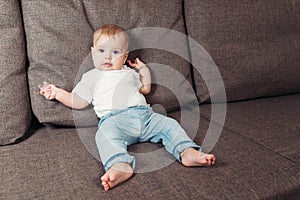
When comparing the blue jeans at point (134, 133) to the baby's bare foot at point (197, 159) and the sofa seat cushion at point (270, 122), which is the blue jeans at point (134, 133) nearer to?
the baby's bare foot at point (197, 159)

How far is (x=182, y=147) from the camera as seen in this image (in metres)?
1.29

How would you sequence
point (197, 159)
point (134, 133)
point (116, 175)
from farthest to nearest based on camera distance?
point (134, 133) < point (197, 159) < point (116, 175)

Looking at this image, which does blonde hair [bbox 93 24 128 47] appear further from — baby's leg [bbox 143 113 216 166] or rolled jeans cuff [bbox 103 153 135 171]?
rolled jeans cuff [bbox 103 153 135 171]

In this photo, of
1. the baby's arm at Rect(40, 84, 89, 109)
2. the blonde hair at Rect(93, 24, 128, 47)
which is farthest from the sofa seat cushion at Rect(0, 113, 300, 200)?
the blonde hair at Rect(93, 24, 128, 47)

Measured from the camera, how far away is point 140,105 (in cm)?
147

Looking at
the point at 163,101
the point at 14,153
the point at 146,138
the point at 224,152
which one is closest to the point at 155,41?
the point at 163,101

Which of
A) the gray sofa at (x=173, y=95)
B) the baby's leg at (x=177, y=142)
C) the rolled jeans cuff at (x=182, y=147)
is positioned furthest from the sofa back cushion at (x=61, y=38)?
the rolled jeans cuff at (x=182, y=147)

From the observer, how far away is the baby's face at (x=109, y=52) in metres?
1.43

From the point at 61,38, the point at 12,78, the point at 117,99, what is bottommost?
the point at 117,99

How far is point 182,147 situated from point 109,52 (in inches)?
18.2

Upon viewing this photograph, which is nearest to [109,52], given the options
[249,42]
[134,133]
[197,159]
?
[134,133]

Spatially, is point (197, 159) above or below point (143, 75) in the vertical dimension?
below

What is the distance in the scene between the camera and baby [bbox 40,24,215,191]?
135cm

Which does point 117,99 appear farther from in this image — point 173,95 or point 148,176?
point 148,176
